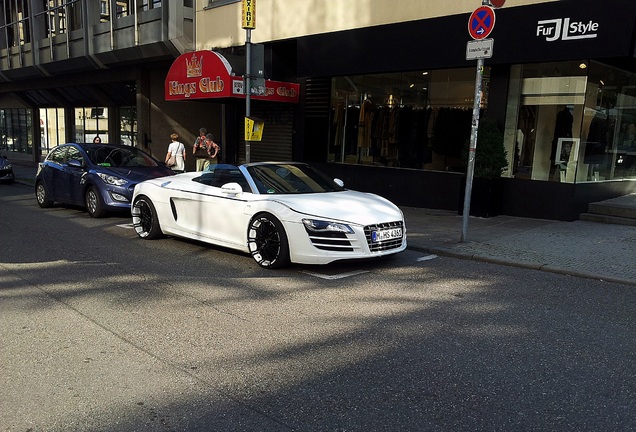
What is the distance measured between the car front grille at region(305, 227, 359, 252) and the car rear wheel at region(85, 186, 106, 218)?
230 inches

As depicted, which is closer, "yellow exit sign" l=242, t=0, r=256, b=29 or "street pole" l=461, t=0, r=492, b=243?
"street pole" l=461, t=0, r=492, b=243

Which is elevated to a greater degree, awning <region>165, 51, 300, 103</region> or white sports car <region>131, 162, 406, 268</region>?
awning <region>165, 51, 300, 103</region>

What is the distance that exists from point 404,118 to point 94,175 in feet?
24.6

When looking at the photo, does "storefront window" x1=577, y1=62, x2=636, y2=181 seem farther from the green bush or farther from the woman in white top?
the woman in white top

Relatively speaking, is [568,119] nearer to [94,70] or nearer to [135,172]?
[135,172]

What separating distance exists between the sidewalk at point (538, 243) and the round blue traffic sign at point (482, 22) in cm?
325

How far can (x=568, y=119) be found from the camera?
1077 cm

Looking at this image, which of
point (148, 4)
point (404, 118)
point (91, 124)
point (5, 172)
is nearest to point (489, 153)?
point (404, 118)

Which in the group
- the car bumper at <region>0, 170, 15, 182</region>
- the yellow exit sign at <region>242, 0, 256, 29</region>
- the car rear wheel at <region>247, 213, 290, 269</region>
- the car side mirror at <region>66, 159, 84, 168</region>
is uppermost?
the yellow exit sign at <region>242, 0, 256, 29</region>

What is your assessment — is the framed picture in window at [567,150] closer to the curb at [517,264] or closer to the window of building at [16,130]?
the curb at [517,264]

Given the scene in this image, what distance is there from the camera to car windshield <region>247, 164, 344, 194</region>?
23.7 feet

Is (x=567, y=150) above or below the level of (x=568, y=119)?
below

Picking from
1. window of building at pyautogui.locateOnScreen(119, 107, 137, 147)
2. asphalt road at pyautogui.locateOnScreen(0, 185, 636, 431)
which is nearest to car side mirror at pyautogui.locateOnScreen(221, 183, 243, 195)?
asphalt road at pyautogui.locateOnScreen(0, 185, 636, 431)

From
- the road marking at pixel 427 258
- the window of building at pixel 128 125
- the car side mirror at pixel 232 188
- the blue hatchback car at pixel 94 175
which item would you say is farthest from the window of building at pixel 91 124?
the road marking at pixel 427 258
